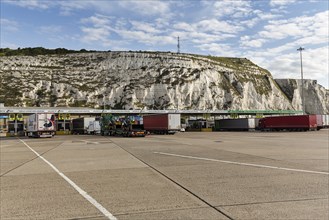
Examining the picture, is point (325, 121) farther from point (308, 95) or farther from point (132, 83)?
point (308, 95)

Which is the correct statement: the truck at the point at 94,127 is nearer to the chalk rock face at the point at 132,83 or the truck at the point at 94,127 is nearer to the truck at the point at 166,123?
the truck at the point at 166,123

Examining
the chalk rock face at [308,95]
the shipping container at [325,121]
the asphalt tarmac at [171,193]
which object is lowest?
the asphalt tarmac at [171,193]

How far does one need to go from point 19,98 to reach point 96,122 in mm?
61738

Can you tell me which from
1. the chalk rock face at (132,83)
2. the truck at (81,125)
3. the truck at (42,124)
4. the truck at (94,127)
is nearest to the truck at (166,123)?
the truck at (94,127)

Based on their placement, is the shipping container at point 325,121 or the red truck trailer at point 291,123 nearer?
the red truck trailer at point 291,123

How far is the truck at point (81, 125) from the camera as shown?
62.7 m

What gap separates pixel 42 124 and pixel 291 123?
4162cm

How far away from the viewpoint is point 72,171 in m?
11.8

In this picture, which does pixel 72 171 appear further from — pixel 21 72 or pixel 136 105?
pixel 21 72

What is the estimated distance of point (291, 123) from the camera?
55.8m

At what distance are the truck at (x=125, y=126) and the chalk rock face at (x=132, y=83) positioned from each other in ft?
220

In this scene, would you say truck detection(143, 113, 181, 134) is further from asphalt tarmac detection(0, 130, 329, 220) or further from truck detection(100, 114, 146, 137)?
asphalt tarmac detection(0, 130, 329, 220)

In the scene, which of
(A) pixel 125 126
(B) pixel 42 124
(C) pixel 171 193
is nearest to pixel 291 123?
(A) pixel 125 126

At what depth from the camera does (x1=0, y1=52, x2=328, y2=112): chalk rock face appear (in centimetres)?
11525
